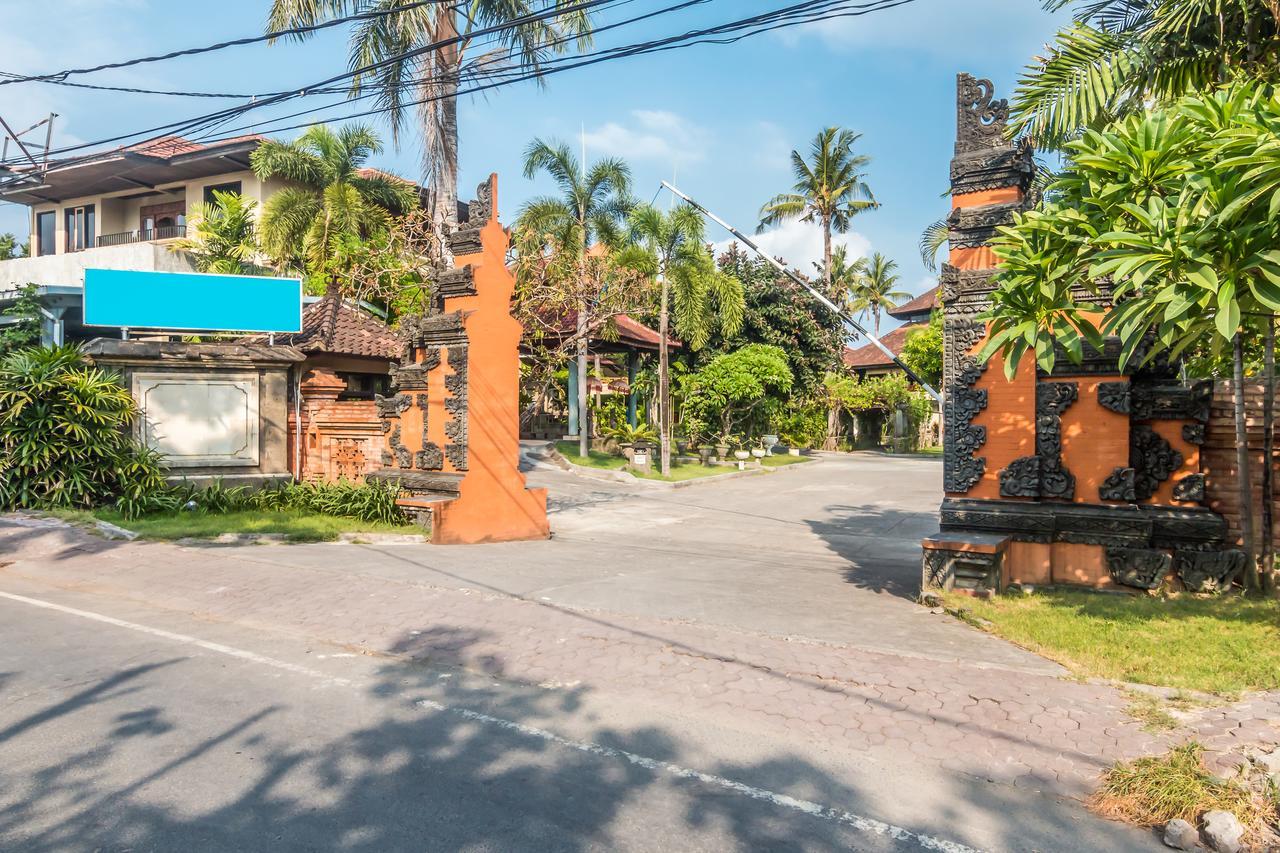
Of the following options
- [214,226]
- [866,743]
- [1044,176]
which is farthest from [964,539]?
[214,226]

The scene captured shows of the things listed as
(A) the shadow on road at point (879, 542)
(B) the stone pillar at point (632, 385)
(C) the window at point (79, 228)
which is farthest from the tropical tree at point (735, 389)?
(C) the window at point (79, 228)

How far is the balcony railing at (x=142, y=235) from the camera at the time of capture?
3075cm

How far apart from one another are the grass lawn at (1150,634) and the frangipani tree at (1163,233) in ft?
6.69

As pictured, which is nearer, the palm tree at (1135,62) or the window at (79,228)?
the palm tree at (1135,62)

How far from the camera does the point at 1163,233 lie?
4.53 m

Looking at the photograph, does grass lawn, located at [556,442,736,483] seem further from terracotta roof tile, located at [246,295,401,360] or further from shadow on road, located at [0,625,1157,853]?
shadow on road, located at [0,625,1157,853]

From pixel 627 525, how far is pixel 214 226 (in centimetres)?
1786

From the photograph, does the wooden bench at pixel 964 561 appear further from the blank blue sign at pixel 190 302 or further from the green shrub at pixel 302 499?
the blank blue sign at pixel 190 302

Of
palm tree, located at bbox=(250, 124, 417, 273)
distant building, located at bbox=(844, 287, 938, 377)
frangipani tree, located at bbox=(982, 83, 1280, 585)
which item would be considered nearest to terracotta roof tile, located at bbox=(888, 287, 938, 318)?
distant building, located at bbox=(844, 287, 938, 377)

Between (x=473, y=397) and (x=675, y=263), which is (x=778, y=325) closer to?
(x=675, y=263)

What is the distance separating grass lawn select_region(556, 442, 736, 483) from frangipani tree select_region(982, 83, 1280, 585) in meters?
17.3

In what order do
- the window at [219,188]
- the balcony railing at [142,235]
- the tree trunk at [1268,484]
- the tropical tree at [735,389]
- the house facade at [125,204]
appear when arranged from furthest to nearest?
the balcony railing at [142,235]
the window at [219,188]
the house facade at [125,204]
the tropical tree at [735,389]
the tree trunk at [1268,484]

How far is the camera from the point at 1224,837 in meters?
3.45

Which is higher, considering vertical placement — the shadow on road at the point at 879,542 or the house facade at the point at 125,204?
the house facade at the point at 125,204
